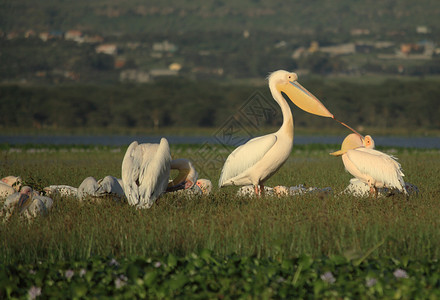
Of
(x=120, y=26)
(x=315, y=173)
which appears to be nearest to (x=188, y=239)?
(x=315, y=173)

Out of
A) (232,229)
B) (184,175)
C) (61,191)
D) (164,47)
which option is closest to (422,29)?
(164,47)

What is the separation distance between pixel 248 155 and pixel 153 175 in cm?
148

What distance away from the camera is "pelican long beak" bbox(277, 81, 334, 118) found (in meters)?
8.10

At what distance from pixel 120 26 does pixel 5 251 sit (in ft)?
248

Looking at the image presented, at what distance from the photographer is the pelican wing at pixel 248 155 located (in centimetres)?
761

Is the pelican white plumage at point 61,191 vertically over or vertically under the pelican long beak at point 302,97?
under

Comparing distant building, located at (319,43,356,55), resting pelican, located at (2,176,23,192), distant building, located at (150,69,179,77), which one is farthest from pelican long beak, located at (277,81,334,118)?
distant building, located at (319,43,356,55)

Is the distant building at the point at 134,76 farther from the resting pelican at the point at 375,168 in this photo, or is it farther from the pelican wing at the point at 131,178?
the pelican wing at the point at 131,178

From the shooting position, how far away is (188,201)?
732 centimetres

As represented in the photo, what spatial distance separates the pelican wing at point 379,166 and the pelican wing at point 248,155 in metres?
1.03

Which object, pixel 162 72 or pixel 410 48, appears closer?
pixel 162 72

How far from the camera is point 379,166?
7426mm

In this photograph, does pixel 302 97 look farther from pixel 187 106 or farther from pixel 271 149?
pixel 187 106

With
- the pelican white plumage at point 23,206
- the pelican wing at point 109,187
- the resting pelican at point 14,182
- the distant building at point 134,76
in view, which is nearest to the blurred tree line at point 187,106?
the distant building at point 134,76
